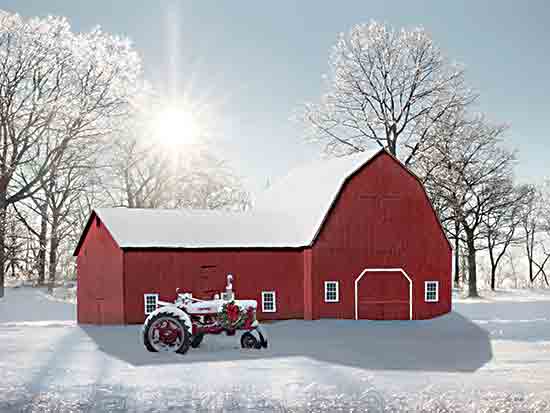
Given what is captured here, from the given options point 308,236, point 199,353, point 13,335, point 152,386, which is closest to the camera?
point 152,386

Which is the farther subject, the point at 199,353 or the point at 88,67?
the point at 88,67

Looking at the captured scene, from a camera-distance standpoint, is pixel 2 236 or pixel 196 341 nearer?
pixel 196 341

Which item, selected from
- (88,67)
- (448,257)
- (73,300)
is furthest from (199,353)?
(88,67)

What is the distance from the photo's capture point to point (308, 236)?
23781 mm

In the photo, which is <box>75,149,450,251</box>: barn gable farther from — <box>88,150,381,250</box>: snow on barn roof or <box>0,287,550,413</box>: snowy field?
<box>0,287,550,413</box>: snowy field

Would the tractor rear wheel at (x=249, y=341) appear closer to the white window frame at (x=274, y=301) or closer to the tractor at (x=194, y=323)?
the tractor at (x=194, y=323)

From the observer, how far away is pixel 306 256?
23.6 m

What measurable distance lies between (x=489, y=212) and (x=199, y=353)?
2242 centimetres

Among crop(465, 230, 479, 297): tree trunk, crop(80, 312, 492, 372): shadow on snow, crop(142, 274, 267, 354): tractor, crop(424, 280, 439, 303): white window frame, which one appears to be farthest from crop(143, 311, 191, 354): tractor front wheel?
crop(465, 230, 479, 297): tree trunk

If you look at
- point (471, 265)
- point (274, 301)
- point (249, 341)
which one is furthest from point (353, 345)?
point (471, 265)

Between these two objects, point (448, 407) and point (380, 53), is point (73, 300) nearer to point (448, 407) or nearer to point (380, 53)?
point (380, 53)

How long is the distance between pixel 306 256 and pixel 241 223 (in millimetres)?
2898

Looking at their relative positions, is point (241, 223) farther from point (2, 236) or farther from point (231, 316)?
point (2, 236)

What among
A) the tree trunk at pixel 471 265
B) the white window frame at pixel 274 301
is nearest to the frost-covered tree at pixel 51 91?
the white window frame at pixel 274 301
